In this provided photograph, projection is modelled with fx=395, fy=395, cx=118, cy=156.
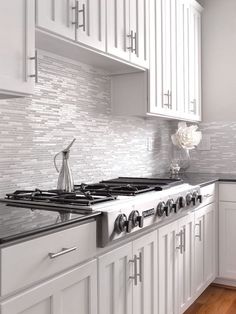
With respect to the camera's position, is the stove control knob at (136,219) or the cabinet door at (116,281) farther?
the stove control knob at (136,219)

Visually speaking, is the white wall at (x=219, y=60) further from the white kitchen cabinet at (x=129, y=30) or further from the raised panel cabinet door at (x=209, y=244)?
the white kitchen cabinet at (x=129, y=30)

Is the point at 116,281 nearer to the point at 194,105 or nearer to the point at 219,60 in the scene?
the point at 194,105

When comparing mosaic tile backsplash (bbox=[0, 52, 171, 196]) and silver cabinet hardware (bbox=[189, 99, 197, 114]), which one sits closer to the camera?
mosaic tile backsplash (bbox=[0, 52, 171, 196])

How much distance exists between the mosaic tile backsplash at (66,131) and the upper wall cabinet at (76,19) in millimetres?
306

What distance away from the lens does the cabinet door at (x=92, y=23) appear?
6.66 feet

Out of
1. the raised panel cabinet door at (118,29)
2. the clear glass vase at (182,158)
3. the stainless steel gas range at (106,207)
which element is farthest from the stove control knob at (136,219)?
the clear glass vase at (182,158)

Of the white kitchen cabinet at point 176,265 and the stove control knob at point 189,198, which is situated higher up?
the stove control knob at point 189,198

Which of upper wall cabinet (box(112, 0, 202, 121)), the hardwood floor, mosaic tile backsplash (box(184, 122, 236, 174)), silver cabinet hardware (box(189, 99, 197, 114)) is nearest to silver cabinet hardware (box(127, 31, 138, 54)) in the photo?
upper wall cabinet (box(112, 0, 202, 121))

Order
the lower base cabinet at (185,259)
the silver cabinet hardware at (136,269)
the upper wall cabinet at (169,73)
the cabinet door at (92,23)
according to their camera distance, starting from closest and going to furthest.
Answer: the silver cabinet hardware at (136,269)
the cabinet door at (92,23)
the lower base cabinet at (185,259)
the upper wall cabinet at (169,73)

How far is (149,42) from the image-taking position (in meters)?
2.78

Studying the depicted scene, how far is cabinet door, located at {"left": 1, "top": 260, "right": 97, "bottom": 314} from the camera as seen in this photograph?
1246mm

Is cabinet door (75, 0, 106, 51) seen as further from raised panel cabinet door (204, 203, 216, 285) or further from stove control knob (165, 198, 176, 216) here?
raised panel cabinet door (204, 203, 216, 285)

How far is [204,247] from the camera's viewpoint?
304cm

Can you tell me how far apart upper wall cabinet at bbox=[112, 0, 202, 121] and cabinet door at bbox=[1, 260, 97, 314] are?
1.51m
